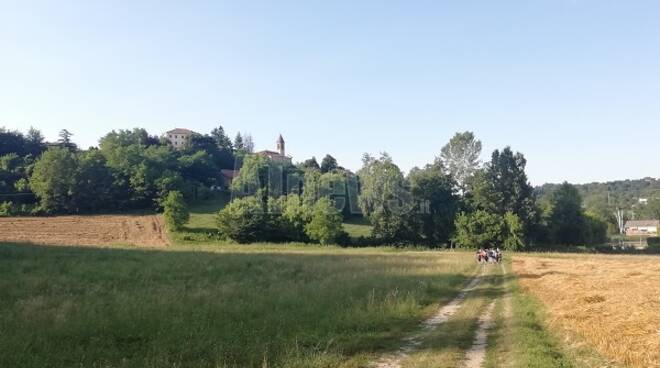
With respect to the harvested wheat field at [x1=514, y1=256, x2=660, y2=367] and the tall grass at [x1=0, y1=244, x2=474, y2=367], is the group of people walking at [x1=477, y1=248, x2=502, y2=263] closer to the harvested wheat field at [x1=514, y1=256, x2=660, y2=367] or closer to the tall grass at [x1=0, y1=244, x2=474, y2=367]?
the harvested wheat field at [x1=514, y1=256, x2=660, y2=367]

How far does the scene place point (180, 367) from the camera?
874 cm

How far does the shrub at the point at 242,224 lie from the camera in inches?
3024

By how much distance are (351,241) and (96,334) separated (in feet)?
228

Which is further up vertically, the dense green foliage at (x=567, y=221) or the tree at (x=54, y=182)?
the tree at (x=54, y=182)

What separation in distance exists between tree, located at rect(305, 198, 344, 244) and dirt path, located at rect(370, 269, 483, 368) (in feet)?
178

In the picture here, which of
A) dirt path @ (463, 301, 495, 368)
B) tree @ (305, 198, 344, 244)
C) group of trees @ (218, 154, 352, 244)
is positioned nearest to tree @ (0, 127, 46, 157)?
group of trees @ (218, 154, 352, 244)

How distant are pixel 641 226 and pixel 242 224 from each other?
170m

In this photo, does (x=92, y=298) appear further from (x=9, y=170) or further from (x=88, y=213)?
(x=9, y=170)

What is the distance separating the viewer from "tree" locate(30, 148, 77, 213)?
9244 cm

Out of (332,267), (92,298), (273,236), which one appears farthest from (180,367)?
(273,236)

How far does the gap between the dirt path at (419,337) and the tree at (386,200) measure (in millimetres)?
58751

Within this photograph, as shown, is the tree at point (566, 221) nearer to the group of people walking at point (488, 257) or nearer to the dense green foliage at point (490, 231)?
the dense green foliage at point (490, 231)

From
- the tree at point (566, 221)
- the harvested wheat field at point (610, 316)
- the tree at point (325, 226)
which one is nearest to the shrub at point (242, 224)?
the tree at point (325, 226)

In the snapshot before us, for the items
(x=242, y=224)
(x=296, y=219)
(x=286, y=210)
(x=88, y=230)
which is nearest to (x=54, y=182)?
(x=88, y=230)
